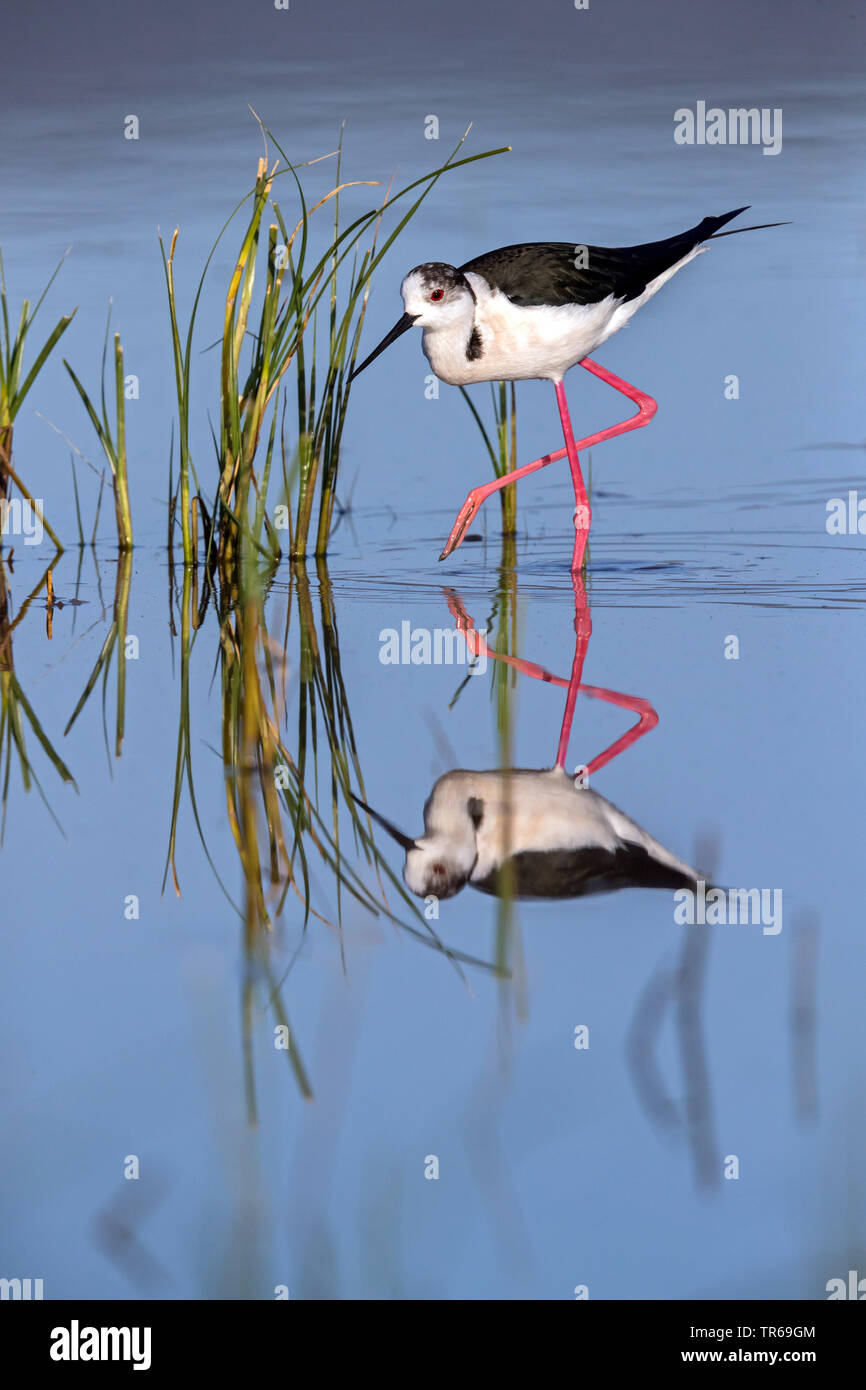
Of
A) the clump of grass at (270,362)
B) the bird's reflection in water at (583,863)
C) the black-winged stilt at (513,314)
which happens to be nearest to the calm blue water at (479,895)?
the bird's reflection in water at (583,863)

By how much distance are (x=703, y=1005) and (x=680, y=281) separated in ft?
26.0

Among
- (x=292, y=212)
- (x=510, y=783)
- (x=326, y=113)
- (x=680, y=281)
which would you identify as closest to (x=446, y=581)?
(x=510, y=783)

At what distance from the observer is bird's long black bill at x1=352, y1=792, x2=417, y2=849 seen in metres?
3.17

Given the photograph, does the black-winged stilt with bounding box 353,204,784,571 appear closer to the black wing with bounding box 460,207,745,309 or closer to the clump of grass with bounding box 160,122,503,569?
the black wing with bounding box 460,207,745,309

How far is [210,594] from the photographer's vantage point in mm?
5680

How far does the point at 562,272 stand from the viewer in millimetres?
6395

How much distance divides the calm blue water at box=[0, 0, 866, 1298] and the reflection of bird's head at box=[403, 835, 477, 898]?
6 cm

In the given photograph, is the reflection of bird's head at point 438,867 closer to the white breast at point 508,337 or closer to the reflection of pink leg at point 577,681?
the reflection of pink leg at point 577,681

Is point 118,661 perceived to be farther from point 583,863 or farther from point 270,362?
point 583,863

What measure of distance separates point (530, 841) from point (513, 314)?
357cm

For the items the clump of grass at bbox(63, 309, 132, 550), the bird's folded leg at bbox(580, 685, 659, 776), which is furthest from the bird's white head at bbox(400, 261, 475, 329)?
the bird's folded leg at bbox(580, 685, 659, 776)

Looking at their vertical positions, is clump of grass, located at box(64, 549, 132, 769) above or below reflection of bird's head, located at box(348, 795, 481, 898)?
above

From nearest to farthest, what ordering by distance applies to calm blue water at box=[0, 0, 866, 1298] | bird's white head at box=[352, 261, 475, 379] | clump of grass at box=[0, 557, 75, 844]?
calm blue water at box=[0, 0, 866, 1298], clump of grass at box=[0, 557, 75, 844], bird's white head at box=[352, 261, 475, 379]

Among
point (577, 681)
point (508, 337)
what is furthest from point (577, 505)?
point (577, 681)
